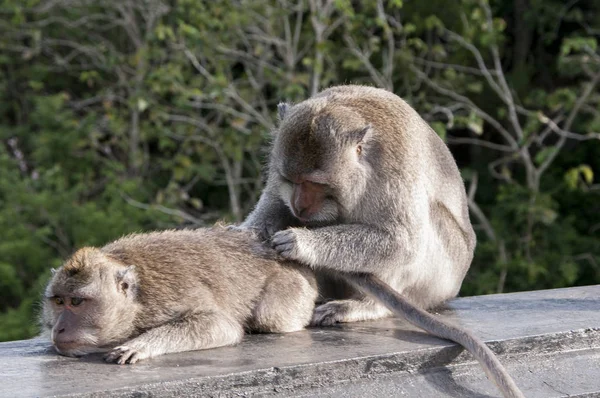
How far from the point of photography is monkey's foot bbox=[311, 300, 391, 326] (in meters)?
4.49

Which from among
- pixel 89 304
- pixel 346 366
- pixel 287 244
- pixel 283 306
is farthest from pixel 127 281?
pixel 346 366

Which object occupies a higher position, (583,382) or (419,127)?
(419,127)

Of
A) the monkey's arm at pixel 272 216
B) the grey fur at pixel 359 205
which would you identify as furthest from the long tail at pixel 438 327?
the monkey's arm at pixel 272 216

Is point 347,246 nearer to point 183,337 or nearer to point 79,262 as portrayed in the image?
point 183,337

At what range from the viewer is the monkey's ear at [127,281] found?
390 centimetres

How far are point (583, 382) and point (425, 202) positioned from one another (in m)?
1.33

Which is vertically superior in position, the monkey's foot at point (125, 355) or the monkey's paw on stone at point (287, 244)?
the monkey's paw on stone at point (287, 244)

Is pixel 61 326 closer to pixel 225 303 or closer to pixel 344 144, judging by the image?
pixel 225 303

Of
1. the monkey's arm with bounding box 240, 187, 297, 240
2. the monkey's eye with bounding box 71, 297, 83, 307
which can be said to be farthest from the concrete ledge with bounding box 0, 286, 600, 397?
the monkey's arm with bounding box 240, 187, 297, 240

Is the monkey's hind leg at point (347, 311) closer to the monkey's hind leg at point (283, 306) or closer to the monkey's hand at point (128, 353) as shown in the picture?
the monkey's hind leg at point (283, 306)

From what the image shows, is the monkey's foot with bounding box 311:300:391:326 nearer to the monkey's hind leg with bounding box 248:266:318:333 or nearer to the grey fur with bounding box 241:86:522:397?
the grey fur with bounding box 241:86:522:397

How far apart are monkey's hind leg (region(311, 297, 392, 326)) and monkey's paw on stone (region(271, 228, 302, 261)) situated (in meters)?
0.28

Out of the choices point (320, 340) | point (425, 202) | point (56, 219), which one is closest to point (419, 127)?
point (425, 202)

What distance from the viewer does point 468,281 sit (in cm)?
1066
